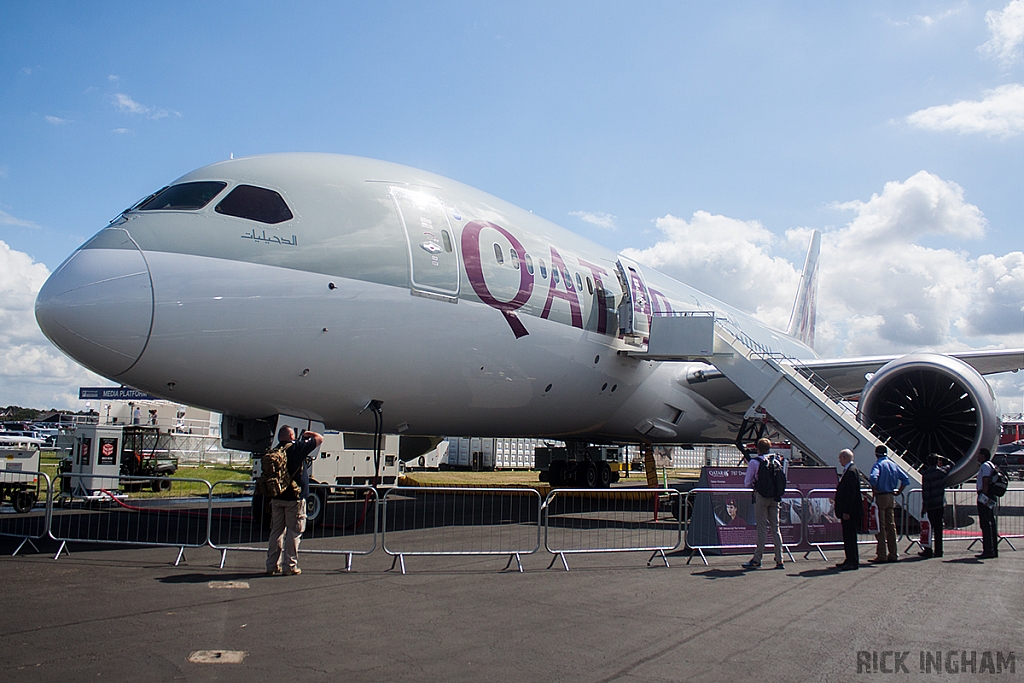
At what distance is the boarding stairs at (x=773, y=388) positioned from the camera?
12.3 metres

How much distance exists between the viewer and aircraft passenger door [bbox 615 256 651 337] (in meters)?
13.8

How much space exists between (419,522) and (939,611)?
726cm

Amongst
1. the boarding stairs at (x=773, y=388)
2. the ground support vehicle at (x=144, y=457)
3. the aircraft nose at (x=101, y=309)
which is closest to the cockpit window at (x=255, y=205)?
the aircraft nose at (x=101, y=309)

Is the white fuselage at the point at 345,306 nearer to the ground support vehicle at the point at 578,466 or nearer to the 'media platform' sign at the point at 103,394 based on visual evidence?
the ground support vehicle at the point at 578,466

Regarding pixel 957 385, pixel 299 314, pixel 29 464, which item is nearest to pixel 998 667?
pixel 299 314

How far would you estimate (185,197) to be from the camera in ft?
28.7

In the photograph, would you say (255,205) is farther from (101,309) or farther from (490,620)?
(490,620)

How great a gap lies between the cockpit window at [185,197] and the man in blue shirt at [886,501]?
832 centimetres

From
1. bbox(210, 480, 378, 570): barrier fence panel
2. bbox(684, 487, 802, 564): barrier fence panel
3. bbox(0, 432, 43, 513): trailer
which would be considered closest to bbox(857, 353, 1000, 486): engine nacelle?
bbox(684, 487, 802, 564): barrier fence panel

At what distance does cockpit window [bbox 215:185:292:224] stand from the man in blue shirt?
7.49 m

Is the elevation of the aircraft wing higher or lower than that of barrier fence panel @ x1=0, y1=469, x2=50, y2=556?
higher

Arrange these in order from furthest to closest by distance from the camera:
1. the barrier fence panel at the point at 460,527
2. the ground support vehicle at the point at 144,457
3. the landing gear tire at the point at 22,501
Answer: the ground support vehicle at the point at 144,457
the landing gear tire at the point at 22,501
the barrier fence panel at the point at 460,527

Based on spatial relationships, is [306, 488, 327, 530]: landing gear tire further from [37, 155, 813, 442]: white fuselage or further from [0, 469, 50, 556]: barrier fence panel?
[0, 469, 50, 556]: barrier fence panel

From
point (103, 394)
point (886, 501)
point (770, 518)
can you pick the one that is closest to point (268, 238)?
point (770, 518)
